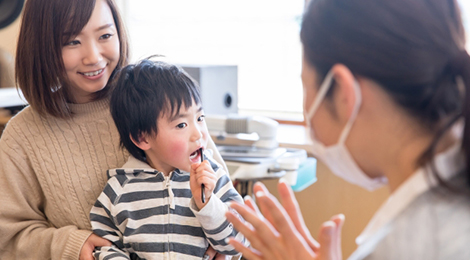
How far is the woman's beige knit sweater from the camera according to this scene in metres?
1.37

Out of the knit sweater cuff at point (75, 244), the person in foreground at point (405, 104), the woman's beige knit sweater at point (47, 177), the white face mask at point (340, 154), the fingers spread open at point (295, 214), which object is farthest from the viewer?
the woman's beige knit sweater at point (47, 177)

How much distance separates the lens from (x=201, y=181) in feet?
3.76

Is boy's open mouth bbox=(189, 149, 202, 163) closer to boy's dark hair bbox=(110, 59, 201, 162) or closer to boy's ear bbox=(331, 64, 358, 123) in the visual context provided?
boy's dark hair bbox=(110, 59, 201, 162)

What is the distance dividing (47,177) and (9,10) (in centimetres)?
283

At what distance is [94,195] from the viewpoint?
1.39 metres

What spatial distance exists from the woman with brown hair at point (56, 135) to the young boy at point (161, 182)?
0.39ft

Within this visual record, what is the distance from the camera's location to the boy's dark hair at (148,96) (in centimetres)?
124

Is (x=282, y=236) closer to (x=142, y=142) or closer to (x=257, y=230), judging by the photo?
(x=257, y=230)

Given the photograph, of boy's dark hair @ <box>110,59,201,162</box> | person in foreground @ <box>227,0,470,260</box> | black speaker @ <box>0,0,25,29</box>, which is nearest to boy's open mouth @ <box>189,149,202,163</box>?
boy's dark hair @ <box>110,59,201,162</box>

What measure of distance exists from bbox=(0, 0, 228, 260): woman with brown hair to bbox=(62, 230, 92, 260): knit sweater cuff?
21 millimetres

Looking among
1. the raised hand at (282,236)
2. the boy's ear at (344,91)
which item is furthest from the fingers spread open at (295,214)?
the boy's ear at (344,91)

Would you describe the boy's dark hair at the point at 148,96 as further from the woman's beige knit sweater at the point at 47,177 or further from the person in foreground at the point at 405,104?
the person in foreground at the point at 405,104

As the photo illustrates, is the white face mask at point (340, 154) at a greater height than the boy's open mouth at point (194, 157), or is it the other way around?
the white face mask at point (340, 154)

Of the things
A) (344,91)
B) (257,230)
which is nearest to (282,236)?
(257,230)
